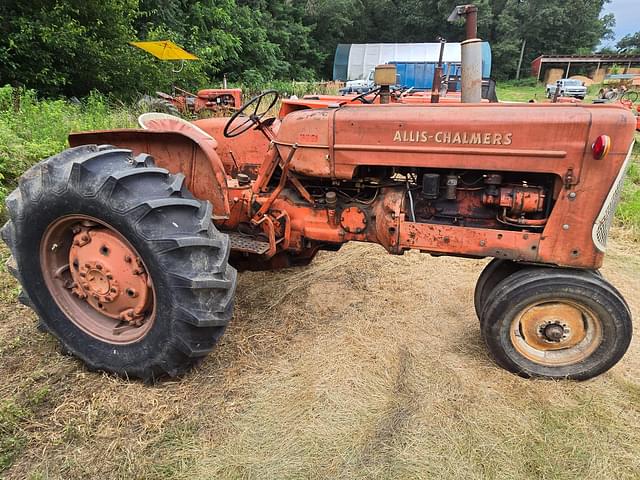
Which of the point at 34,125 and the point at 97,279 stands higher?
the point at 34,125

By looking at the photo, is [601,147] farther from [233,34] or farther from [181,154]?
[233,34]

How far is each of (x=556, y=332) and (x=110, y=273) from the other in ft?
6.94

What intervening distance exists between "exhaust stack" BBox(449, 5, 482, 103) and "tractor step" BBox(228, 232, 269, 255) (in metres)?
1.34

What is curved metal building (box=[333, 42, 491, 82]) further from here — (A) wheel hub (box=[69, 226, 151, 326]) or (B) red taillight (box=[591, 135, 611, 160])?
(A) wheel hub (box=[69, 226, 151, 326])

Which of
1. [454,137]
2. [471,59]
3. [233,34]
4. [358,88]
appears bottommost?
[454,137]

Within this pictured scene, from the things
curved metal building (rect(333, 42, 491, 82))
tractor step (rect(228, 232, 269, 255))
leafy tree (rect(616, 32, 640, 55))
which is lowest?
tractor step (rect(228, 232, 269, 255))

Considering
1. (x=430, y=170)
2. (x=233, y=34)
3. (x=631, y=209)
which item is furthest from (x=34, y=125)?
(x=233, y=34)

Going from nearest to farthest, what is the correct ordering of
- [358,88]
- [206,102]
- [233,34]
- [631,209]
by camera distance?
1. [631,209]
2. [206,102]
3. [358,88]
4. [233,34]

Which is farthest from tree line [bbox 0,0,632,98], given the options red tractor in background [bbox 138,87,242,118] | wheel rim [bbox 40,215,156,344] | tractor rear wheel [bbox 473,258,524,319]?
tractor rear wheel [bbox 473,258,524,319]

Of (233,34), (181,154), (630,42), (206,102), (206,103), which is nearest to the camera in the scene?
(181,154)

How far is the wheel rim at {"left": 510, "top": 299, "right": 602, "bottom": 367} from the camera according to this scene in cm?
216

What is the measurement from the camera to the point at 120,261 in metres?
2.16

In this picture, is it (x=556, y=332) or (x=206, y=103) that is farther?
(x=206, y=103)

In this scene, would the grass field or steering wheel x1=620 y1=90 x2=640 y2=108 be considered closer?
the grass field
